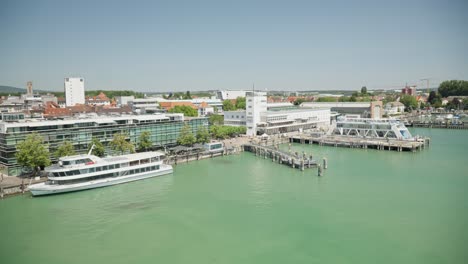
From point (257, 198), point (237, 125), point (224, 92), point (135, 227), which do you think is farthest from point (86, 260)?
point (224, 92)

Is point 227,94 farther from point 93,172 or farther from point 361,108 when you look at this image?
point 93,172

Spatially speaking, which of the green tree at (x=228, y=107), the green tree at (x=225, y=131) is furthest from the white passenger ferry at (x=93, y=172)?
the green tree at (x=228, y=107)

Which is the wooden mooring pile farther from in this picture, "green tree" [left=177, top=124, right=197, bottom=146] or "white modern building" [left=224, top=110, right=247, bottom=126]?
Answer: "white modern building" [left=224, top=110, right=247, bottom=126]

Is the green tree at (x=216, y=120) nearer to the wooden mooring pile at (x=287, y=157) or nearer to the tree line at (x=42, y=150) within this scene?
the wooden mooring pile at (x=287, y=157)

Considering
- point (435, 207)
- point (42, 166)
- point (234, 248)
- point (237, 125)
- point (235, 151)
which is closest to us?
point (234, 248)

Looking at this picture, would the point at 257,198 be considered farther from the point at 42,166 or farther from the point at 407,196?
the point at 42,166
